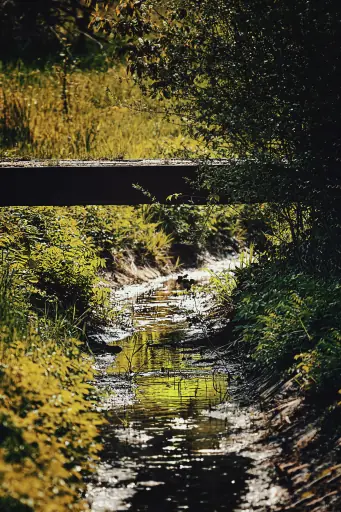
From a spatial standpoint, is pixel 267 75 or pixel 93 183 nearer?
pixel 267 75

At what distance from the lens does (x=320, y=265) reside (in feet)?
34.5

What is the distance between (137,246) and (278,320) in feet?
23.0

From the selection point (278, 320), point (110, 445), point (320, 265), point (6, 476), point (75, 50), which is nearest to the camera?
point (6, 476)

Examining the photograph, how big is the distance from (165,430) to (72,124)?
35.7ft

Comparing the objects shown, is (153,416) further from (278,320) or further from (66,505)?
(66,505)

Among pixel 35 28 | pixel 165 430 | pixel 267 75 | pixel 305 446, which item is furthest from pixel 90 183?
pixel 35 28

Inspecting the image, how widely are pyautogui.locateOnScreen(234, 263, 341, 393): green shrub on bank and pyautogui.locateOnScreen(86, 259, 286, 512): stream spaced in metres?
0.44

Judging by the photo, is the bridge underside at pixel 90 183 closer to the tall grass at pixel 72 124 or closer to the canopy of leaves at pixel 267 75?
the canopy of leaves at pixel 267 75

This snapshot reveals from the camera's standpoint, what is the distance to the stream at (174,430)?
6.73 metres

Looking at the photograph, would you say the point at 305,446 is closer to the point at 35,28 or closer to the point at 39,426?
the point at 39,426

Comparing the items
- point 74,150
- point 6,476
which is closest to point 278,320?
point 6,476

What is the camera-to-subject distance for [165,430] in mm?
8070

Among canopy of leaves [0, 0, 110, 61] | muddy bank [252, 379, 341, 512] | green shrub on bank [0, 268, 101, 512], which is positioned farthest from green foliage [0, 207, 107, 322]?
canopy of leaves [0, 0, 110, 61]

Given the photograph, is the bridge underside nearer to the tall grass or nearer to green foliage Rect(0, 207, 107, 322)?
green foliage Rect(0, 207, 107, 322)
